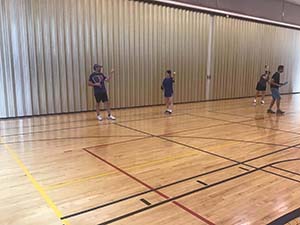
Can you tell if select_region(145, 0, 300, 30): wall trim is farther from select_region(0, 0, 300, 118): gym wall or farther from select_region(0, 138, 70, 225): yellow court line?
select_region(0, 138, 70, 225): yellow court line

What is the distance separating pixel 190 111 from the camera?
412 inches

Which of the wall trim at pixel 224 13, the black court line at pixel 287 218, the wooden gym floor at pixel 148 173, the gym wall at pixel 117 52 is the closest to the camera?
the black court line at pixel 287 218

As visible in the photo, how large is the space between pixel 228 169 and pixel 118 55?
730 centimetres

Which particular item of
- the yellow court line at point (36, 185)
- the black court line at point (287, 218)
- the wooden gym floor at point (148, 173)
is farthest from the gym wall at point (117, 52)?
the black court line at point (287, 218)

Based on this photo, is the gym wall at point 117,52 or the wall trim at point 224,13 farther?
the wall trim at point 224,13

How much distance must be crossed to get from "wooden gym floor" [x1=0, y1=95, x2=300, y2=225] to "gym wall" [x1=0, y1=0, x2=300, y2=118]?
1.99 m

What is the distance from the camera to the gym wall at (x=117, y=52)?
28.9 ft

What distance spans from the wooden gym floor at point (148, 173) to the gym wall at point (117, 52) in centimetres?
199

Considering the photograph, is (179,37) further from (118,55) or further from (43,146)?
(43,146)

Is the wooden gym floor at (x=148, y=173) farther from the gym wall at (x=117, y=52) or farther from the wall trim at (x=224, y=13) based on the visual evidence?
the wall trim at (x=224, y=13)

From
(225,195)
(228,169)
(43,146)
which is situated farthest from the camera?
(43,146)

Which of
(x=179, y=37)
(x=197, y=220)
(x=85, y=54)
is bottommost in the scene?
(x=197, y=220)

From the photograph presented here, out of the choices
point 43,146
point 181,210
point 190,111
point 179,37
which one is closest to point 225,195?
point 181,210

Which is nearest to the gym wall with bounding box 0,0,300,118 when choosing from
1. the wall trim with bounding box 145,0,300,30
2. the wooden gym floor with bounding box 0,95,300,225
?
the wall trim with bounding box 145,0,300,30
